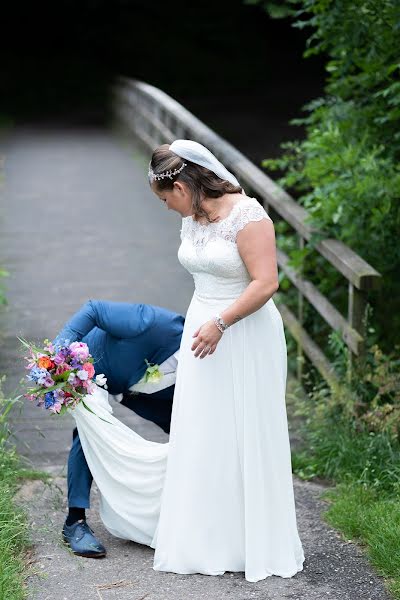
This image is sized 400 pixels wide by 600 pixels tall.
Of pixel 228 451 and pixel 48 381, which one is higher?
pixel 48 381

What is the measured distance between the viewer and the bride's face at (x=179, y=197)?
4.31 metres

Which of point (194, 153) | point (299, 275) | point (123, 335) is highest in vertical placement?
point (194, 153)

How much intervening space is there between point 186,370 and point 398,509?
1136 millimetres

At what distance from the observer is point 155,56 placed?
3048 cm

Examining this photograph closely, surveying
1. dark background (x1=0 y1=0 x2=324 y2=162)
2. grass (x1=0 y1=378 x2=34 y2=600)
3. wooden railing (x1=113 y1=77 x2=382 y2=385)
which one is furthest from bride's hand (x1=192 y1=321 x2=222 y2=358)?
dark background (x1=0 y1=0 x2=324 y2=162)

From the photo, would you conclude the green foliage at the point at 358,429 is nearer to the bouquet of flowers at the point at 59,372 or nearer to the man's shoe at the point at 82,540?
the man's shoe at the point at 82,540

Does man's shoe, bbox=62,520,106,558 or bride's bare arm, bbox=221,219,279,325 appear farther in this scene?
man's shoe, bbox=62,520,106,558

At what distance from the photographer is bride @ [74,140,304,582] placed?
433 centimetres

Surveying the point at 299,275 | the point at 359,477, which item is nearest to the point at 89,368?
the point at 359,477

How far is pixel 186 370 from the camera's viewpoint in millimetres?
4453

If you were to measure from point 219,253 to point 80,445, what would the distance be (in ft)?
3.47

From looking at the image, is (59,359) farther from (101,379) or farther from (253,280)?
(253,280)

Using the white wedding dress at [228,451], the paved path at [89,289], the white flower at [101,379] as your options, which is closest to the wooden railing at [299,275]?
the paved path at [89,289]

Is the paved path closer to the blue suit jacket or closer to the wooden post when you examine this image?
the blue suit jacket
